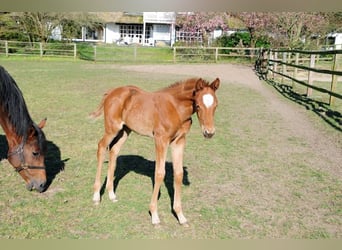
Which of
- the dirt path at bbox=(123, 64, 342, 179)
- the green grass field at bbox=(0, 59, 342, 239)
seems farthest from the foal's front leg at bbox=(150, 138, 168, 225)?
the dirt path at bbox=(123, 64, 342, 179)

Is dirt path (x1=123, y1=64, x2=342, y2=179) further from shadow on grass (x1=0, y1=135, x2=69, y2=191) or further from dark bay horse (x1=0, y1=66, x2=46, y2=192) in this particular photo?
dark bay horse (x1=0, y1=66, x2=46, y2=192)

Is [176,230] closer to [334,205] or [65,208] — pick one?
[65,208]

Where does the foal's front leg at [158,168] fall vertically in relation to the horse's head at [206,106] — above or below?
below

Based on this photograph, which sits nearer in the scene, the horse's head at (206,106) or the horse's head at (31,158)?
the horse's head at (206,106)

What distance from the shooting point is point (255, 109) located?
9.77 m

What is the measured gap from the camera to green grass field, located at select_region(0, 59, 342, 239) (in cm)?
326

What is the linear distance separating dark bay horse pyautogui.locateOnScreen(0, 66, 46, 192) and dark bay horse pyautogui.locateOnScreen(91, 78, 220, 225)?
71cm

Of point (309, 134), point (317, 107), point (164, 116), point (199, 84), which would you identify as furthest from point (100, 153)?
point (317, 107)

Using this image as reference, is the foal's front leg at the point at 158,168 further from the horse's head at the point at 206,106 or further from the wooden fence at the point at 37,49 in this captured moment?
the wooden fence at the point at 37,49

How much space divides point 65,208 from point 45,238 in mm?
593

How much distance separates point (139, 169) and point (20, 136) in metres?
1.82

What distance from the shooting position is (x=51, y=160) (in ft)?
16.9

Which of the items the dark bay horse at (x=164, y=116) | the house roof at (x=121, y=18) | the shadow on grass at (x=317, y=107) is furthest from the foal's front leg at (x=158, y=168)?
the house roof at (x=121, y=18)

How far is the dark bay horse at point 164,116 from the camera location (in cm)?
294
